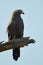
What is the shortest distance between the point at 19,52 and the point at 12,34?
733 millimetres

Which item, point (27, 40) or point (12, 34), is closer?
point (27, 40)

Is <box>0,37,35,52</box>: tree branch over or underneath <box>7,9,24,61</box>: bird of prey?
over

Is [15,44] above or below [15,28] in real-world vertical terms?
above

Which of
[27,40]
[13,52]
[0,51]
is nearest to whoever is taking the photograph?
[0,51]

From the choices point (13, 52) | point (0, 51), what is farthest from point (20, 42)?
point (13, 52)

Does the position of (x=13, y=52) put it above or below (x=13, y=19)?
below

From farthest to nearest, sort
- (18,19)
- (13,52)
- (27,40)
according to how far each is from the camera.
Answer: (18,19)
(13,52)
(27,40)

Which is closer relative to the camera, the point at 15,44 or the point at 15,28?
the point at 15,44

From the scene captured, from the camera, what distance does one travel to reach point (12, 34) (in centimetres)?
980

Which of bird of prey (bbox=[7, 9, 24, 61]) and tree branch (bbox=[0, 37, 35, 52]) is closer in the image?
tree branch (bbox=[0, 37, 35, 52])

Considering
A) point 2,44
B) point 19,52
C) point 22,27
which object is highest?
point 2,44

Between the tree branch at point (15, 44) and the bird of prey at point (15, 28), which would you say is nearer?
the tree branch at point (15, 44)

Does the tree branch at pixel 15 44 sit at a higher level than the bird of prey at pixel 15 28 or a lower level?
higher

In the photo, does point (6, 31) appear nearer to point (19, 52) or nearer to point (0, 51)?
point (19, 52)
